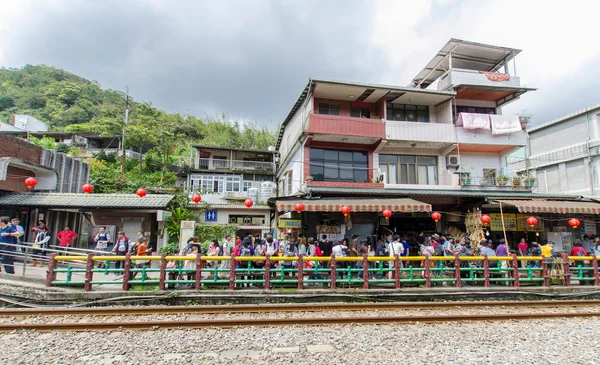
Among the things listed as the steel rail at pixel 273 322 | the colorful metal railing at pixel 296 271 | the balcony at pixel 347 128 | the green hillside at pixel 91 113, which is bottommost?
the steel rail at pixel 273 322

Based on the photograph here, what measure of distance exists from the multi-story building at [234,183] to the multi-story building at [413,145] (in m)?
4.38

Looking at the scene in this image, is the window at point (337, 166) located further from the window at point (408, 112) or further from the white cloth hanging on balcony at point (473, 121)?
the white cloth hanging on balcony at point (473, 121)

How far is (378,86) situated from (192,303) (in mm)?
13077

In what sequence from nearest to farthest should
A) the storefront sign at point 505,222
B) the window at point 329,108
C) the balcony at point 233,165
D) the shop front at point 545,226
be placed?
the storefront sign at point 505,222, the shop front at point 545,226, the window at point 329,108, the balcony at point 233,165

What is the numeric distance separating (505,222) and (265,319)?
13.9 meters

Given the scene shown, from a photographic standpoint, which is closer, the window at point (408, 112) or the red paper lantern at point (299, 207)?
the red paper lantern at point (299, 207)

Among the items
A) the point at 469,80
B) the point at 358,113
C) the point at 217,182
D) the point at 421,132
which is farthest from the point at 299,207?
the point at 217,182

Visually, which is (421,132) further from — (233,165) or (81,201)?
(233,165)

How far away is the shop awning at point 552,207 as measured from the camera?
1315cm

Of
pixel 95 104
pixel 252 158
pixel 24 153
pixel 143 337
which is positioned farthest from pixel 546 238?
pixel 95 104

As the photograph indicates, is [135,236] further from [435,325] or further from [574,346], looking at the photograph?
[574,346]

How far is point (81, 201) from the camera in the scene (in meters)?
14.2

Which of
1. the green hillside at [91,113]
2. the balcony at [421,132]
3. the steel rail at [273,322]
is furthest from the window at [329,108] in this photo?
the green hillside at [91,113]

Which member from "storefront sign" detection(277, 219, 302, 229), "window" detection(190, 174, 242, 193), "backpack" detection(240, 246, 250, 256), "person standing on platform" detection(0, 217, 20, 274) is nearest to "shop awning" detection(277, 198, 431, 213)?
"storefront sign" detection(277, 219, 302, 229)
